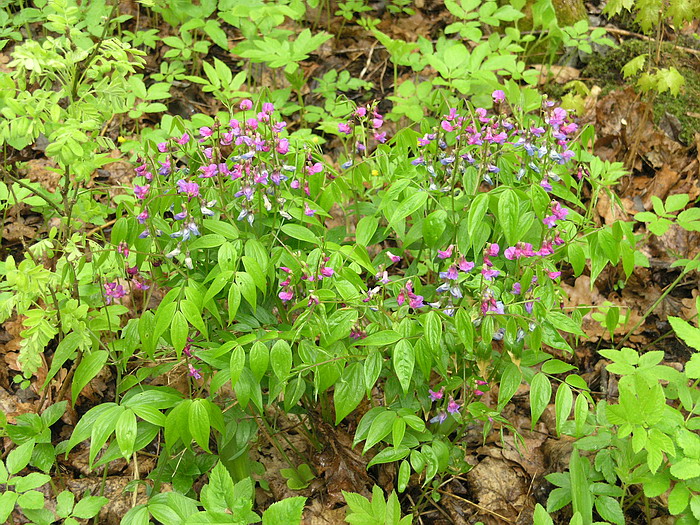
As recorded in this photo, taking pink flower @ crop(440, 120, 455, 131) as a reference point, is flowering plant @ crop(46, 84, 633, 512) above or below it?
below

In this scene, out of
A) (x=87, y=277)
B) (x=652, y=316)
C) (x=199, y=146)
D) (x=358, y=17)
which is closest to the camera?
(x=199, y=146)

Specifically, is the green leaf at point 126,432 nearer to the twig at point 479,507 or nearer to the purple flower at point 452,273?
the purple flower at point 452,273

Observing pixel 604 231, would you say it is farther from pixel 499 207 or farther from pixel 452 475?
pixel 452 475

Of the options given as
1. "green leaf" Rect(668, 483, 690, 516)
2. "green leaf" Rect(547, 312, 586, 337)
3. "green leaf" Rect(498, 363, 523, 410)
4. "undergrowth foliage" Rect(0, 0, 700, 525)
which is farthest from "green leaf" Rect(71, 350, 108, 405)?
"green leaf" Rect(668, 483, 690, 516)

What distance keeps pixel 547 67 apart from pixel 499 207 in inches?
127

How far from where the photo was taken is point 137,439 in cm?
213

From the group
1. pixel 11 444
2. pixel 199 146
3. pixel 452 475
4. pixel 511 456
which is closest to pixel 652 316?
pixel 511 456

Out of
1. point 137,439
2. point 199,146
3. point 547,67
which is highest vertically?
point 199,146

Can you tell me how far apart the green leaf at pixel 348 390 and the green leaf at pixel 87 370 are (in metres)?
0.81

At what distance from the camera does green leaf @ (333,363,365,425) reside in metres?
2.09

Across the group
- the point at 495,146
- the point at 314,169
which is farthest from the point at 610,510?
the point at 314,169

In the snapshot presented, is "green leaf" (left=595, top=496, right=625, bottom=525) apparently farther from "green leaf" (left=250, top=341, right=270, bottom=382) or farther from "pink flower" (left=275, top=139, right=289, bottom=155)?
"pink flower" (left=275, top=139, right=289, bottom=155)

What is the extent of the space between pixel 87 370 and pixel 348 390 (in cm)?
91

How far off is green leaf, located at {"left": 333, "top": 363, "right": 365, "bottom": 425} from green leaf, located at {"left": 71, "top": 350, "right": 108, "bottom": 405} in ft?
2.66
